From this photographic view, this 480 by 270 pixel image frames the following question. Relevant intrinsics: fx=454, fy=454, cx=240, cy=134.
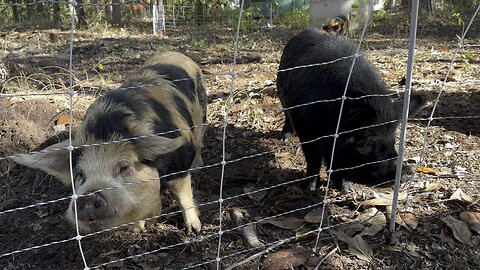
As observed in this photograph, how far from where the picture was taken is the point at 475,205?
A: 11.0 ft

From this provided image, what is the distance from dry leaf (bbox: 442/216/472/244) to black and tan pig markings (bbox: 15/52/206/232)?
5.77ft

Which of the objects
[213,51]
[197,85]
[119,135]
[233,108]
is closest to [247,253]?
[119,135]

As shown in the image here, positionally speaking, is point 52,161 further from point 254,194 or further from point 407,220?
point 407,220

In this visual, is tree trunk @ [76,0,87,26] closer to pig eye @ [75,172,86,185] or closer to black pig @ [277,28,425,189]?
black pig @ [277,28,425,189]

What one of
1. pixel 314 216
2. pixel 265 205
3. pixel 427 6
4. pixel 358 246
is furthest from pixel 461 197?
pixel 427 6

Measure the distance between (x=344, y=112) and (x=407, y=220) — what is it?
871mm

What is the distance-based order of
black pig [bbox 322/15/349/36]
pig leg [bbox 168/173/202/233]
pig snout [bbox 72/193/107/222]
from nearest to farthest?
1. pig snout [bbox 72/193/107/222]
2. pig leg [bbox 168/173/202/233]
3. black pig [bbox 322/15/349/36]

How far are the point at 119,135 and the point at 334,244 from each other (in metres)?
1.54

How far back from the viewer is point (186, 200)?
10.7 feet

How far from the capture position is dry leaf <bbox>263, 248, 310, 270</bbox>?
281cm

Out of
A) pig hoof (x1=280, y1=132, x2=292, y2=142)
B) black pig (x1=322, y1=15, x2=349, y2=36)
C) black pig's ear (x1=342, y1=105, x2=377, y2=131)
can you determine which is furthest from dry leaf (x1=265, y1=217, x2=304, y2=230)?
black pig (x1=322, y1=15, x2=349, y2=36)

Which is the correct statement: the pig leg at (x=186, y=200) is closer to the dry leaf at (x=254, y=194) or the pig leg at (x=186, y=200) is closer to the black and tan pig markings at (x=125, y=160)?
the black and tan pig markings at (x=125, y=160)

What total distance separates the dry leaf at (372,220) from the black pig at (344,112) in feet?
0.75

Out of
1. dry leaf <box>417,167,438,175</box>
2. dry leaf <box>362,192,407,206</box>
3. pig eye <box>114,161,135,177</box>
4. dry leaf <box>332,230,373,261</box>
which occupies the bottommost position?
dry leaf <box>332,230,373,261</box>
